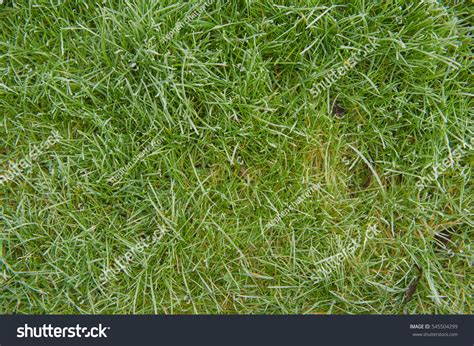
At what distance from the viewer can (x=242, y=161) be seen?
1992 mm

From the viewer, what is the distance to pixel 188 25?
6.34ft

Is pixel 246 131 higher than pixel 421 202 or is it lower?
higher

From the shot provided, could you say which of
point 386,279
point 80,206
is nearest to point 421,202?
point 386,279

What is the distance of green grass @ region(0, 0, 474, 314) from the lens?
6.40ft

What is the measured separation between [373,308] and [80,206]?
1.69 meters

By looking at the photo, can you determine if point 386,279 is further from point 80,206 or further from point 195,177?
point 80,206

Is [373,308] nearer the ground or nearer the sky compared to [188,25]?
nearer the ground

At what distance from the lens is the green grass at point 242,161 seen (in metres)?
1.95
